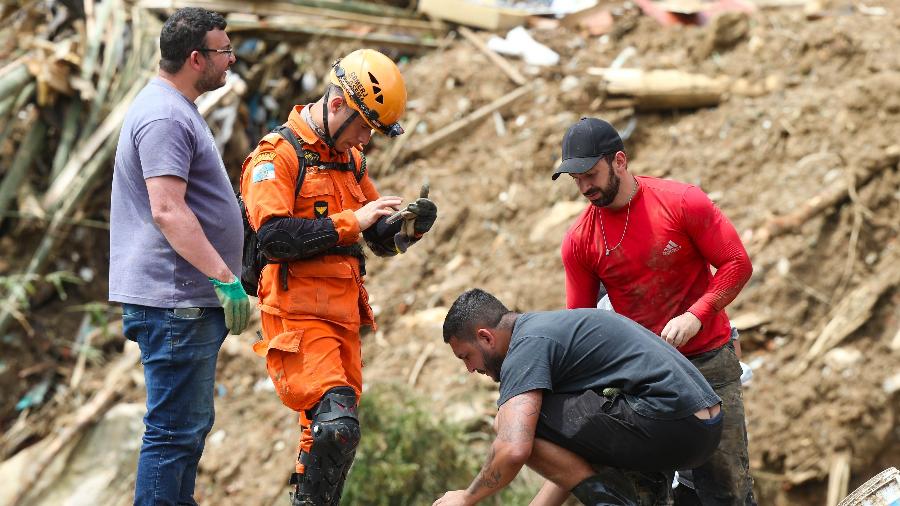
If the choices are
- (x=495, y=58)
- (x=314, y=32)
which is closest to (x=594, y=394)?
(x=495, y=58)

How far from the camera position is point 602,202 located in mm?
4727

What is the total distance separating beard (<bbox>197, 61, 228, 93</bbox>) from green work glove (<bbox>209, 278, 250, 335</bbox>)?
85cm

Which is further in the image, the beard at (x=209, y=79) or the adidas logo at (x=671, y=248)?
the adidas logo at (x=671, y=248)

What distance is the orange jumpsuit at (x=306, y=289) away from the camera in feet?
15.0

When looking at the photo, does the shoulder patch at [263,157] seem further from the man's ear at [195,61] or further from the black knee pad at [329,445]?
the black knee pad at [329,445]

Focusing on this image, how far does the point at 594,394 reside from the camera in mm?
4250

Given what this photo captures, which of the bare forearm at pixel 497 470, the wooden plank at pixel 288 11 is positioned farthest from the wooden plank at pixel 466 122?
the bare forearm at pixel 497 470

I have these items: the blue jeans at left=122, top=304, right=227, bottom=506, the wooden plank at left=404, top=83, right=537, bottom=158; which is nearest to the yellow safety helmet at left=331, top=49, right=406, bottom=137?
the blue jeans at left=122, top=304, right=227, bottom=506

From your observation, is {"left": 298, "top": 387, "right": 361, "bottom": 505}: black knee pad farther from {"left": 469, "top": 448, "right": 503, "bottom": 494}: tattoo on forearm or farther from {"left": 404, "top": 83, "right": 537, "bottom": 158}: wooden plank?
{"left": 404, "top": 83, "right": 537, "bottom": 158}: wooden plank

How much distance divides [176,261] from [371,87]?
3.71ft

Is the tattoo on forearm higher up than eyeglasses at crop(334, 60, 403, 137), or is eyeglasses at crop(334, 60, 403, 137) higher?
eyeglasses at crop(334, 60, 403, 137)

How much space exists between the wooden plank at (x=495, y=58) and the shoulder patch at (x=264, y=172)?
6067 millimetres

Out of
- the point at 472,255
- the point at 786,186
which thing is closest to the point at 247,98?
the point at 472,255

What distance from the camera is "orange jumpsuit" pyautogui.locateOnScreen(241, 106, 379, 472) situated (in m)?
4.57
